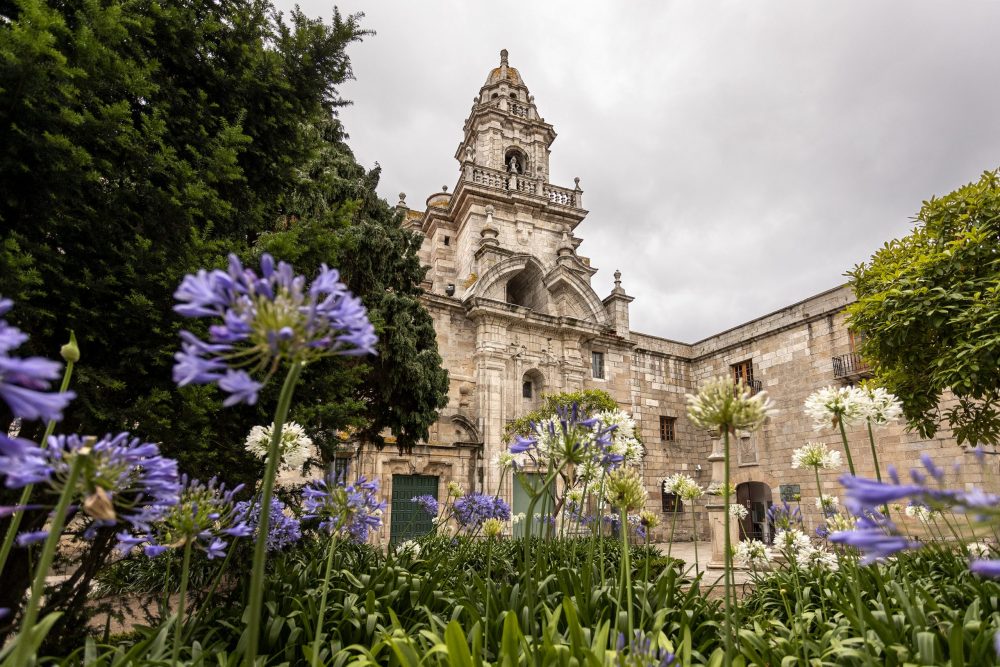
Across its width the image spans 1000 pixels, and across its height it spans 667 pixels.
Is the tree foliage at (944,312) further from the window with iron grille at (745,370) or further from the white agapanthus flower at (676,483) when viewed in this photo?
the window with iron grille at (745,370)

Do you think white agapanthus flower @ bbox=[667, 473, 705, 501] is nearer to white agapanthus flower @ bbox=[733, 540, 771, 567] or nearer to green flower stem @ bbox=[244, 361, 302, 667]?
white agapanthus flower @ bbox=[733, 540, 771, 567]

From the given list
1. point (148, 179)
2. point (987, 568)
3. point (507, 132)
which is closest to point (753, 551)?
point (987, 568)

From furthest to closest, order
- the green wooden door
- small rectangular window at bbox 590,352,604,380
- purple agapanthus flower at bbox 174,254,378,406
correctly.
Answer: small rectangular window at bbox 590,352,604,380, the green wooden door, purple agapanthus flower at bbox 174,254,378,406

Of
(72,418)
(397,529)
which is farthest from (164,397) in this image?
(397,529)

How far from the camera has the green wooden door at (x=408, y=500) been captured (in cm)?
1529

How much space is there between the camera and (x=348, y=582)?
15.2 feet

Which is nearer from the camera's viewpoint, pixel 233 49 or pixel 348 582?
pixel 348 582

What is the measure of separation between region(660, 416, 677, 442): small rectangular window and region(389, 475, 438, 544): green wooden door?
10.6 m

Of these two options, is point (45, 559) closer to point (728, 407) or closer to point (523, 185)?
point (728, 407)

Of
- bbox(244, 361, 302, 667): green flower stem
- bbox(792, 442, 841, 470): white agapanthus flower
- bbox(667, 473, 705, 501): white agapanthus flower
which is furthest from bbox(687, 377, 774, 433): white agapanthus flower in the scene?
bbox(667, 473, 705, 501): white agapanthus flower

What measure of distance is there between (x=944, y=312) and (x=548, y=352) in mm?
13343

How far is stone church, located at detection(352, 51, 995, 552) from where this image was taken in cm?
1623

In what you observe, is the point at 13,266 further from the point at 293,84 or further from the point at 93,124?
the point at 293,84

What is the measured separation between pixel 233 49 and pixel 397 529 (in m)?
13.5
